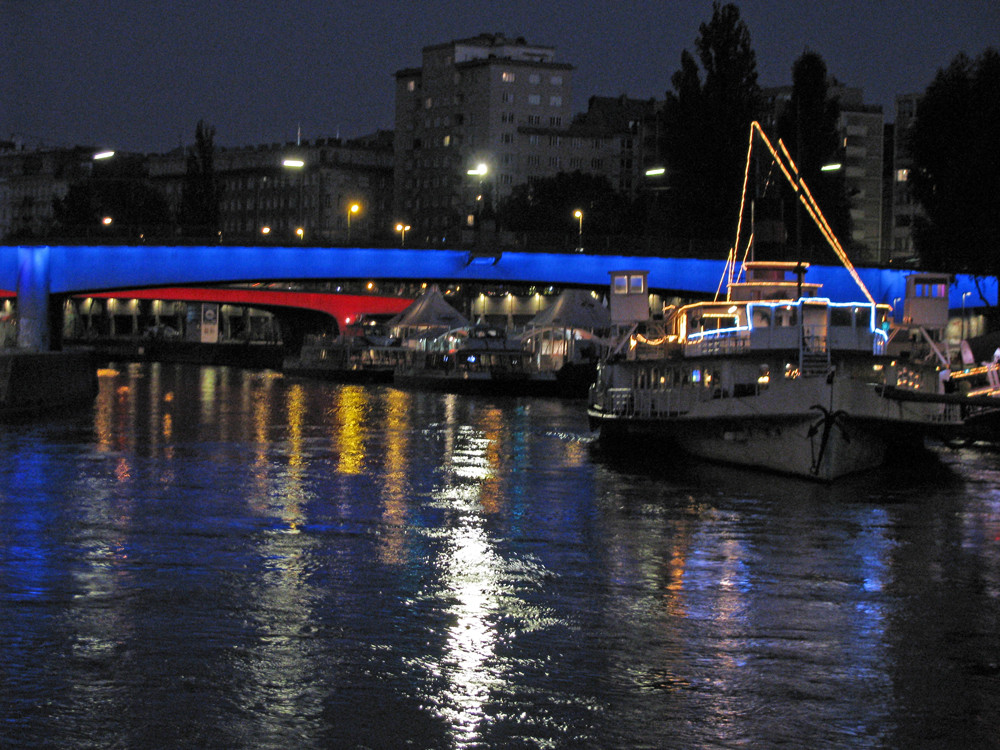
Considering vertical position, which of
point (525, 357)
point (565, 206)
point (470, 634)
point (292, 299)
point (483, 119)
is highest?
point (483, 119)

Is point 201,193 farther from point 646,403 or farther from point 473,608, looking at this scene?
point 473,608

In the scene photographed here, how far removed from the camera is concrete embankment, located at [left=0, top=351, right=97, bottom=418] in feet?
141

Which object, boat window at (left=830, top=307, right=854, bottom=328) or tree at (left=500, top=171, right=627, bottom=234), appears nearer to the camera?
boat window at (left=830, top=307, right=854, bottom=328)

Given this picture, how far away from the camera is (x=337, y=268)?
68188 millimetres

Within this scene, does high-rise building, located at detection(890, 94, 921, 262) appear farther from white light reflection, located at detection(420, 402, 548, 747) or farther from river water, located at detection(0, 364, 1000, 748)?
white light reflection, located at detection(420, 402, 548, 747)

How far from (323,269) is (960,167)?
28.9m

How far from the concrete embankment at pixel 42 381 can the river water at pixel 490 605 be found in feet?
33.9

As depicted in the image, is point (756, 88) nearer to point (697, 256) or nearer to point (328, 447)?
point (697, 256)

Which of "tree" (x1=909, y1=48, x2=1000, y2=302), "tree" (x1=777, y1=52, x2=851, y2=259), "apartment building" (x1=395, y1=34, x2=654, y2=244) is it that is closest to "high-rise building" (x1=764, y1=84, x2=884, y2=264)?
"apartment building" (x1=395, y1=34, x2=654, y2=244)

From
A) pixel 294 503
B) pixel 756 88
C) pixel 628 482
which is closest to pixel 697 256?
pixel 756 88

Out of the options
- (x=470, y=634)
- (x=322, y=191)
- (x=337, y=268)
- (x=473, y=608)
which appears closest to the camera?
(x=470, y=634)

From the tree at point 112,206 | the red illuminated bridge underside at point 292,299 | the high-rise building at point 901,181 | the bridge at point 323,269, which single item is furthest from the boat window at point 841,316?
the high-rise building at point 901,181

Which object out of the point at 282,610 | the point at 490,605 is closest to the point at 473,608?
the point at 490,605

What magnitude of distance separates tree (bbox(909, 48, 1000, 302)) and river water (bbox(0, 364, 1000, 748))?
3371 centimetres
